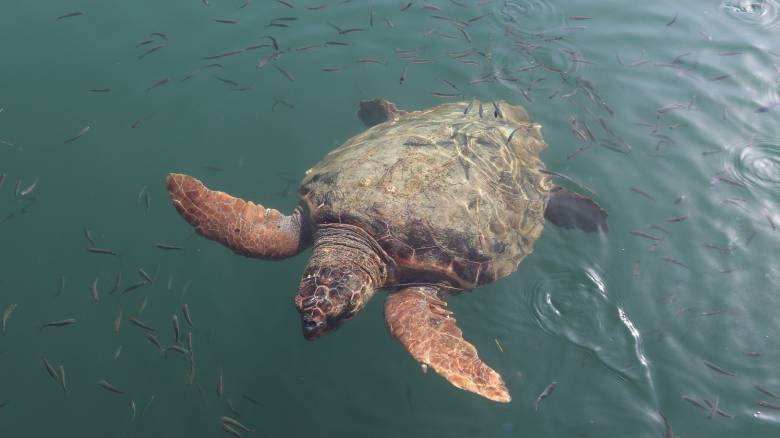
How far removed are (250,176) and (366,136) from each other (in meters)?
1.84

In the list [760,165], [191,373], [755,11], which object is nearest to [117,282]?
[191,373]

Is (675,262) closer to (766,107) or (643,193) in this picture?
(643,193)

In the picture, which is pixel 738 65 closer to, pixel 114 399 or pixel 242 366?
pixel 242 366

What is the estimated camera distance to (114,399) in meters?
4.86

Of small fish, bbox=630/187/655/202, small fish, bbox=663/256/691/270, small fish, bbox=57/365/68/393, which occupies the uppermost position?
small fish, bbox=630/187/655/202

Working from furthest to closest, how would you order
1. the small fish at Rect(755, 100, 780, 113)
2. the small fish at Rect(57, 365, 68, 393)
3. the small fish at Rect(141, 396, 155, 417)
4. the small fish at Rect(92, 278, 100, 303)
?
the small fish at Rect(755, 100, 780, 113) → the small fish at Rect(92, 278, 100, 303) → the small fish at Rect(57, 365, 68, 393) → the small fish at Rect(141, 396, 155, 417)

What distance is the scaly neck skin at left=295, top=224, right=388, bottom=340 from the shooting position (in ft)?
13.1

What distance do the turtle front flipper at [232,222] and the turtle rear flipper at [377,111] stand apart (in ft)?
8.07

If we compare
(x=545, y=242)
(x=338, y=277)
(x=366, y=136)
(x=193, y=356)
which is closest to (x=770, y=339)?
(x=545, y=242)

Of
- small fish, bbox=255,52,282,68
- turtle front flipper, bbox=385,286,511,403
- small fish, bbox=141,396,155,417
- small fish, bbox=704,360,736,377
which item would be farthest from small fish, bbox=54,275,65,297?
small fish, bbox=704,360,736,377

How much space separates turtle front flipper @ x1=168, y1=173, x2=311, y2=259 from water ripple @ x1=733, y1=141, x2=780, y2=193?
584cm

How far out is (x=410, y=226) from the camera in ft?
14.6

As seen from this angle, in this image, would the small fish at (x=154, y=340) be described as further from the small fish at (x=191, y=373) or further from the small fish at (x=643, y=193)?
the small fish at (x=643, y=193)

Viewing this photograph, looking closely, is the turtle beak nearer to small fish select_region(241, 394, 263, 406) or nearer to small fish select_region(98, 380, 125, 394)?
small fish select_region(241, 394, 263, 406)
